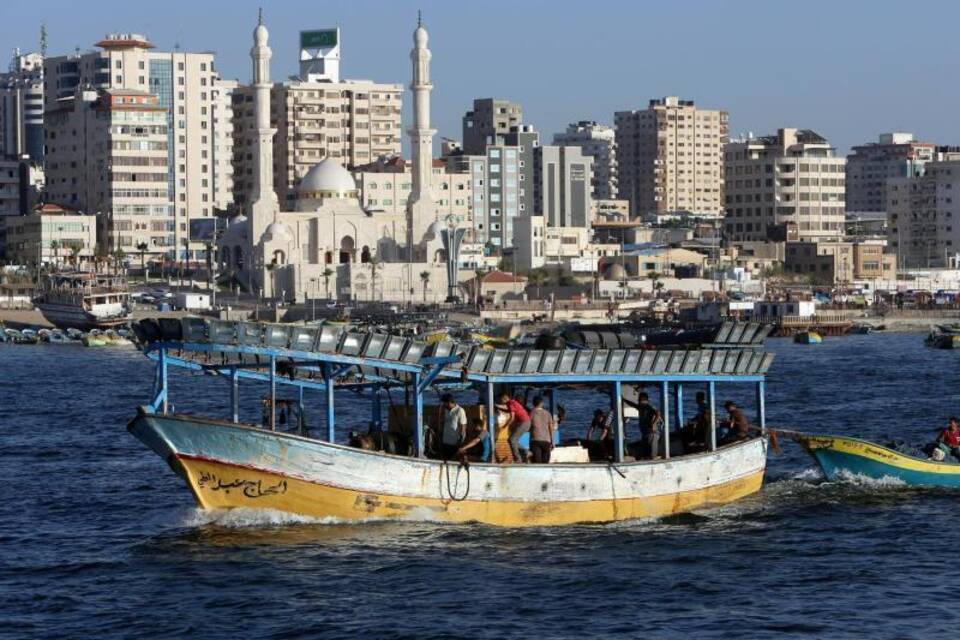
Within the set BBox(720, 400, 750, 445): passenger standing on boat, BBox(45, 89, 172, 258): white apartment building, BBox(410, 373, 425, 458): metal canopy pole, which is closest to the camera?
BBox(410, 373, 425, 458): metal canopy pole

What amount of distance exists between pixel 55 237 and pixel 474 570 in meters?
141

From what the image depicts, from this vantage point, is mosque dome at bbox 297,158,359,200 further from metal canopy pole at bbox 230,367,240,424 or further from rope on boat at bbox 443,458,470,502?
rope on boat at bbox 443,458,470,502

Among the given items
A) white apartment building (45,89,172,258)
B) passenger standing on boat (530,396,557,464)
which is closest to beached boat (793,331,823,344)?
white apartment building (45,89,172,258)

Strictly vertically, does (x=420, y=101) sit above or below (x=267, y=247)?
above

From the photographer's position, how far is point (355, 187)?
547 ft

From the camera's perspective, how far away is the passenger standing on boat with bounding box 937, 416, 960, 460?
37312 millimetres

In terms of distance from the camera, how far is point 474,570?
28172 mm

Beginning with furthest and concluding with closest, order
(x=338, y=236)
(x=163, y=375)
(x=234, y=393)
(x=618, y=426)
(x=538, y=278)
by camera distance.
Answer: (x=538, y=278)
(x=338, y=236)
(x=618, y=426)
(x=234, y=393)
(x=163, y=375)

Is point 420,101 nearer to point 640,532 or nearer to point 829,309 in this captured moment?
point 829,309

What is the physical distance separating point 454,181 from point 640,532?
15366 cm

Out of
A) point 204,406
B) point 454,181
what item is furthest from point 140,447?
point 454,181

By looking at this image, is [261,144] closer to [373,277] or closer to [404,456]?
[373,277]

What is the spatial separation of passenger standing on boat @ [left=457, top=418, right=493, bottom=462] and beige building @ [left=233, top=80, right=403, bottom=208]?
523ft

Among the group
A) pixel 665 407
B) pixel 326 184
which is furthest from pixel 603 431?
pixel 326 184
